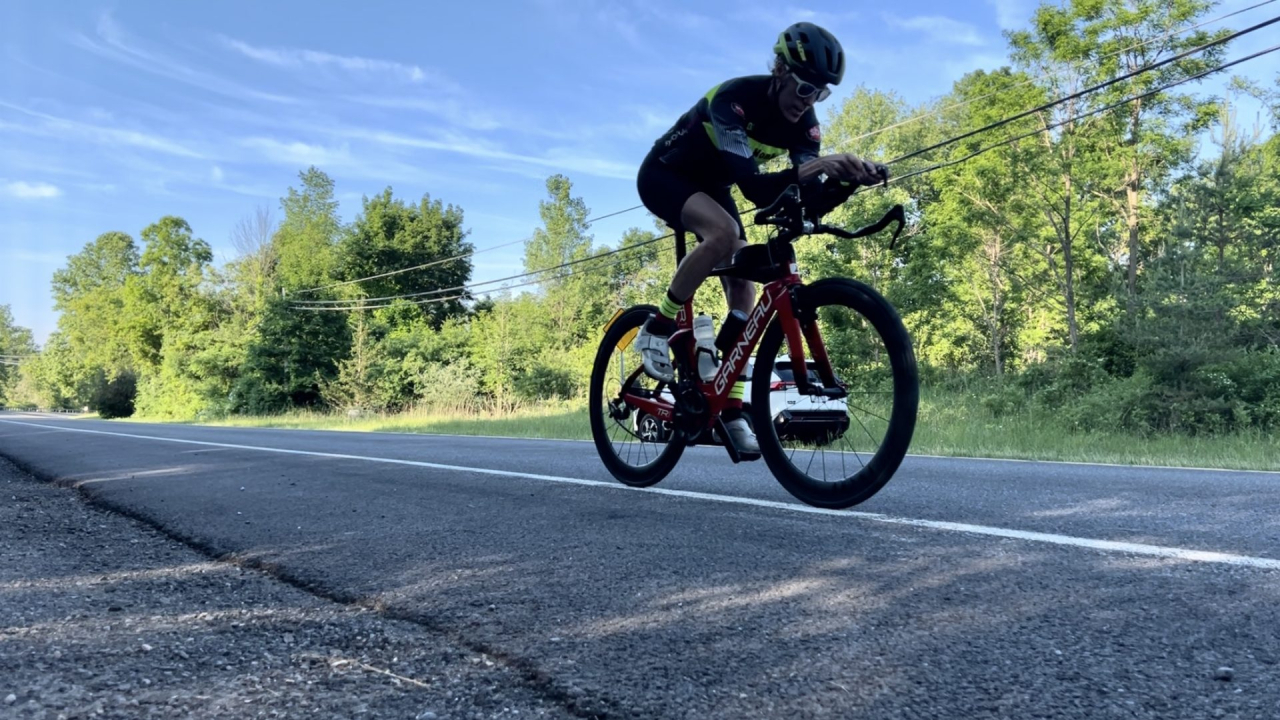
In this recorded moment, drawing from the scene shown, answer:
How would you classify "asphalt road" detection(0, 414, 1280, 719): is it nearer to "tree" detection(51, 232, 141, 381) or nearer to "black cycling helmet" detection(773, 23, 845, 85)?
"black cycling helmet" detection(773, 23, 845, 85)

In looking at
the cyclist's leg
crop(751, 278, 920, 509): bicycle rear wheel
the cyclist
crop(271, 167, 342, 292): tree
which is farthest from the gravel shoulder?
crop(271, 167, 342, 292): tree

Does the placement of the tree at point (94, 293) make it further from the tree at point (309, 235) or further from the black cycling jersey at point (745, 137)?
the black cycling jersey at point (745, 137)

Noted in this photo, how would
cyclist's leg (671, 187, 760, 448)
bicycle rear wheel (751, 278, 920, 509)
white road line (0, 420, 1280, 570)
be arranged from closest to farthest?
white road line (0, 420, 1280, 570) < bicycle rear wheel (751, 278, 920, 509) < cyclist's leg (671, 187, 760, 448)

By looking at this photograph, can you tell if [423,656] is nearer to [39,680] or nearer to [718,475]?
[39,680]

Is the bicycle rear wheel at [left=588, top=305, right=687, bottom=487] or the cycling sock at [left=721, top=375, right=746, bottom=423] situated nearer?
the cycling sock at [left=721, top=375, right=746, bottom=423]

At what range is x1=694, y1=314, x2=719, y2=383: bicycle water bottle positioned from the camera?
3697 mm

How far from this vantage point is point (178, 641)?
1.81m

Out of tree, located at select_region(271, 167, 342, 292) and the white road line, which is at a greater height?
tree, located at select_region(271, 167, 342, 292)

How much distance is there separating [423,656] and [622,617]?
18.3 inches

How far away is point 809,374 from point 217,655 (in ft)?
7.67

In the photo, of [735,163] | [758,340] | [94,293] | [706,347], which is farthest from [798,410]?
[94,293]

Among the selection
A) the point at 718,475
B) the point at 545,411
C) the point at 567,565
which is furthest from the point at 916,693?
the point at 545,411

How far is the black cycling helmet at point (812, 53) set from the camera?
306 cm

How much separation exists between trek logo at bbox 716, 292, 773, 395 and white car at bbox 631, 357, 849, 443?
0.07m
